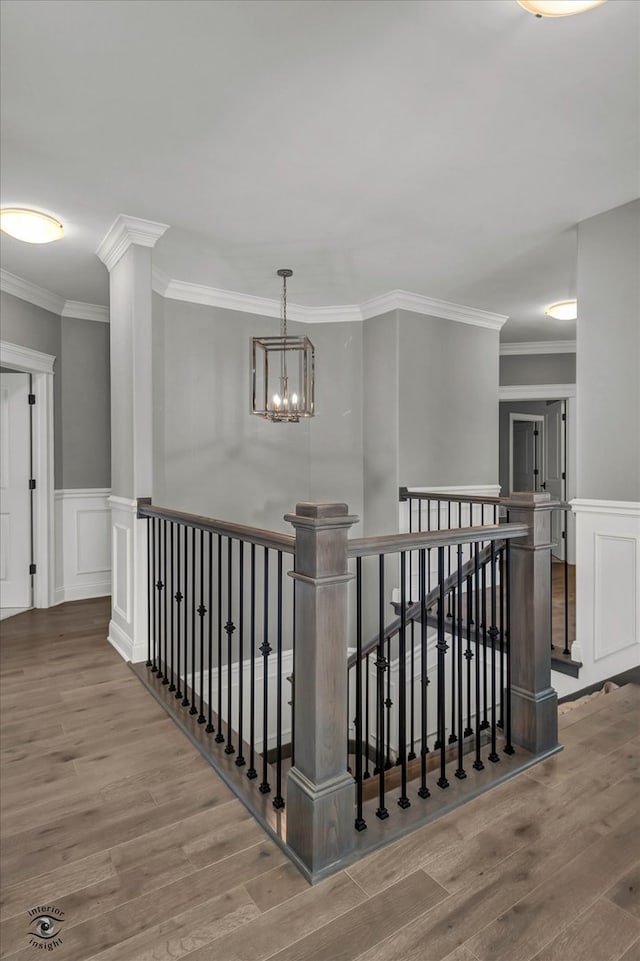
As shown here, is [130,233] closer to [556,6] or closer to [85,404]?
[85,404]

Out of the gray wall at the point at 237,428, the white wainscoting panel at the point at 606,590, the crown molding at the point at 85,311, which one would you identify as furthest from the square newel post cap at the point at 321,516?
the crown molding at the point at 85,311

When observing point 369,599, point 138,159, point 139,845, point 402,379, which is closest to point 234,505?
point 369,599

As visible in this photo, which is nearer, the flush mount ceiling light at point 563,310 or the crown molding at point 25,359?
the crown molding at point 25,359

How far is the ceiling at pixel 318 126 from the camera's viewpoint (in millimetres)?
1883

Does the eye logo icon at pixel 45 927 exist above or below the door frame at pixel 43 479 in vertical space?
below

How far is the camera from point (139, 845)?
1735 millimetres

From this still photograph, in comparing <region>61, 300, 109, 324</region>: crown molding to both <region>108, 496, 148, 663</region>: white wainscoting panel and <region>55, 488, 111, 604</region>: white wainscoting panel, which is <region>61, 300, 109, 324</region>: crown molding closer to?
<region>55, 488, 111, 604</region>: white wainscoting panel

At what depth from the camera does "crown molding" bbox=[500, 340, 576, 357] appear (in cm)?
658

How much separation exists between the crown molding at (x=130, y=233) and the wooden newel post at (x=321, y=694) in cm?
258

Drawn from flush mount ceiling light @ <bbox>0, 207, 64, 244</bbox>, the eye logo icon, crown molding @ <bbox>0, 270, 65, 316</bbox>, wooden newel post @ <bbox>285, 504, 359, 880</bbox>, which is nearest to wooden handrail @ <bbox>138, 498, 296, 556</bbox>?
wooden newel post @ <bbox>285, 504, 359, 880</bbox>

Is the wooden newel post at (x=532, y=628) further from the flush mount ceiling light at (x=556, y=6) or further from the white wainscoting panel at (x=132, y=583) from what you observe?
the white wainscoting panel at (x=132, y=583)

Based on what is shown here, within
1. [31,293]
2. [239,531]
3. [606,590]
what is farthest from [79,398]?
[606,590]

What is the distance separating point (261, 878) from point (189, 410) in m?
3.54

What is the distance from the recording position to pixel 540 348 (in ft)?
21.9
